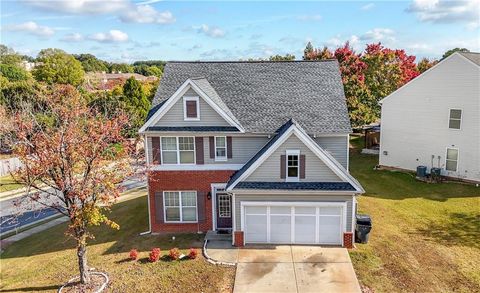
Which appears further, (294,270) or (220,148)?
(220,148)

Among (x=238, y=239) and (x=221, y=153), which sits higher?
(x=221, y=153)

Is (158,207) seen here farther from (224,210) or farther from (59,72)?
(59,72)

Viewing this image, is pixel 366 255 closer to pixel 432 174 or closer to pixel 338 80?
pixel 338 80

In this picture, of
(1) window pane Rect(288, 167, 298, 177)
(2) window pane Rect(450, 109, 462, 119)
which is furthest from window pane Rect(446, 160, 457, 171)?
(1) window pane Rect(288, 167, 298, 177)

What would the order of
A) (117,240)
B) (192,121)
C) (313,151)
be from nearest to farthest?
(313,151), (192,121), (117,240)

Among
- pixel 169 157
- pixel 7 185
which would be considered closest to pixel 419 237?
pixel 169 157

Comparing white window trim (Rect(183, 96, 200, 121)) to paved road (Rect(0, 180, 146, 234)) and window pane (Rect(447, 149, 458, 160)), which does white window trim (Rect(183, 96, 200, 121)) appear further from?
window pane (Rect(447, 149, 458, 160))

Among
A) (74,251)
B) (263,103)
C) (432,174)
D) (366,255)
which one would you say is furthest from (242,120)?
(432,174)

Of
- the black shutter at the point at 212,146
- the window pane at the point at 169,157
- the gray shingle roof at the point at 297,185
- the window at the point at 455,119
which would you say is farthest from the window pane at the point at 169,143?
the window at the point at 455,119
